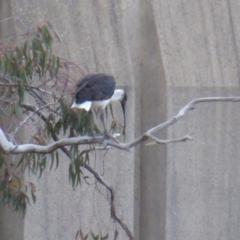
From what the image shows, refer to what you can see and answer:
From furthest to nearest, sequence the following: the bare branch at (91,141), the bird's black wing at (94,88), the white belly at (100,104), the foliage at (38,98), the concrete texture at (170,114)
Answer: the concrete texture at (170,114)
the white belly at (100,104)
the bird's black wing at (94,88)
the foliage at (38,98)
the bare branch at (91,141)


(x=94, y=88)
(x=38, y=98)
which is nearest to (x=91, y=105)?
(x=94, y=88)

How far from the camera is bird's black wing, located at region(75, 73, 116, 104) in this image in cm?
441

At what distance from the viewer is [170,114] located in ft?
21.2

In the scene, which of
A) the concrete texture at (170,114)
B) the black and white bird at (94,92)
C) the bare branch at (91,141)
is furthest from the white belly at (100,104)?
the concrete texture at (170,114)

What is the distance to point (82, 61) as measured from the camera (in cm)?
615

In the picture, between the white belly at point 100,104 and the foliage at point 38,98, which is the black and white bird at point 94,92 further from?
the foliage at point 38,98

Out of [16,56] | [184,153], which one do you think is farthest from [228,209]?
[16,56]

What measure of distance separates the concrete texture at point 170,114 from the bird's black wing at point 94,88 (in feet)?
5.04

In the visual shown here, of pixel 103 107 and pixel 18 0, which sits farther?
pixel 18 0

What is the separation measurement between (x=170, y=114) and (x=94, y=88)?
2.01 m

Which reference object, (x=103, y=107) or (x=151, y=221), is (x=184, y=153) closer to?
(x=151, y=221)

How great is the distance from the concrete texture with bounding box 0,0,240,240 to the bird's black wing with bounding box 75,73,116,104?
5.04 feet

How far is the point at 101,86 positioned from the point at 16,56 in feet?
1.88

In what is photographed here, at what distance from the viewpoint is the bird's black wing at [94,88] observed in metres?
4.41
